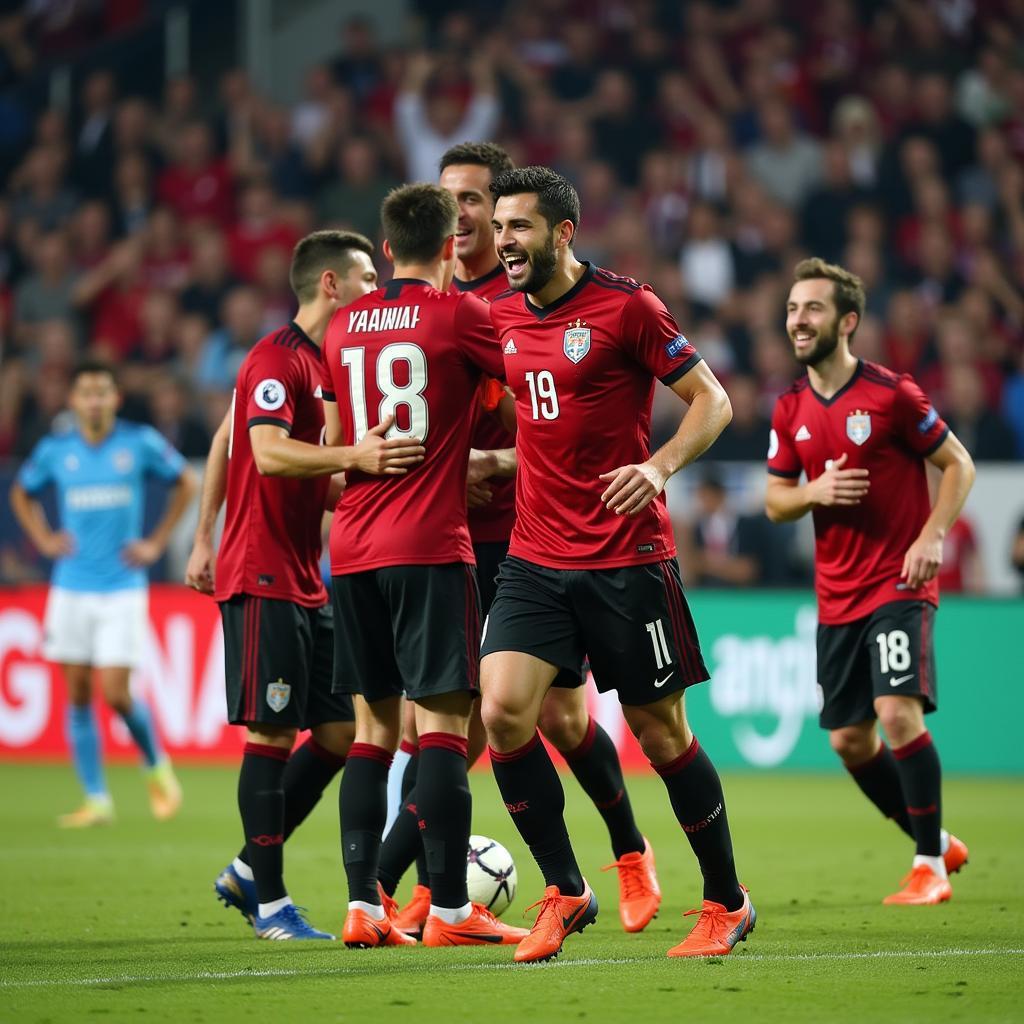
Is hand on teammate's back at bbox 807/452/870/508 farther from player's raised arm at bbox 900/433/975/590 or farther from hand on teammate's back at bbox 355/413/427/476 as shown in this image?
hand on teammate's back at bbox 355/413/427/476

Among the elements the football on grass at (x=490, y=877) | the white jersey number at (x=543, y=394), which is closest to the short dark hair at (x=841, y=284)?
the white jersey number at (x=543, y=394)

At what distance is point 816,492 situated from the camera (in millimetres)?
7617

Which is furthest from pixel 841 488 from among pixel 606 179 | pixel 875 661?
pixel 606 179

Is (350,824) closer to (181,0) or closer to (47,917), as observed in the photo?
(47,917)

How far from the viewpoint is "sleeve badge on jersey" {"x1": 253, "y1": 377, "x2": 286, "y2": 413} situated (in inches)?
248

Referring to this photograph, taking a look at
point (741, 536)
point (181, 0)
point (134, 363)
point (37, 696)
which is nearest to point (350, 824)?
point (741, 536)

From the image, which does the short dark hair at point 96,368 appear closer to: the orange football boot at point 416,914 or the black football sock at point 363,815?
the orange football boot at point 416,914

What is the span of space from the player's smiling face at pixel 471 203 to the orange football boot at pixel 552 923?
258cm

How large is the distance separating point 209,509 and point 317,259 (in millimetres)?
1053

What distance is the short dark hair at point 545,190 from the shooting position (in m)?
5.78

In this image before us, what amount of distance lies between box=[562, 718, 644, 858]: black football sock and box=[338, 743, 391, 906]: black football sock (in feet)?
2.75

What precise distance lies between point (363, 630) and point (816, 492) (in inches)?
94.6

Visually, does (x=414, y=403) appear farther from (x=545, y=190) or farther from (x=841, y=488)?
(x=841, y=488)

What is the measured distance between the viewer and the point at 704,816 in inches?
228
